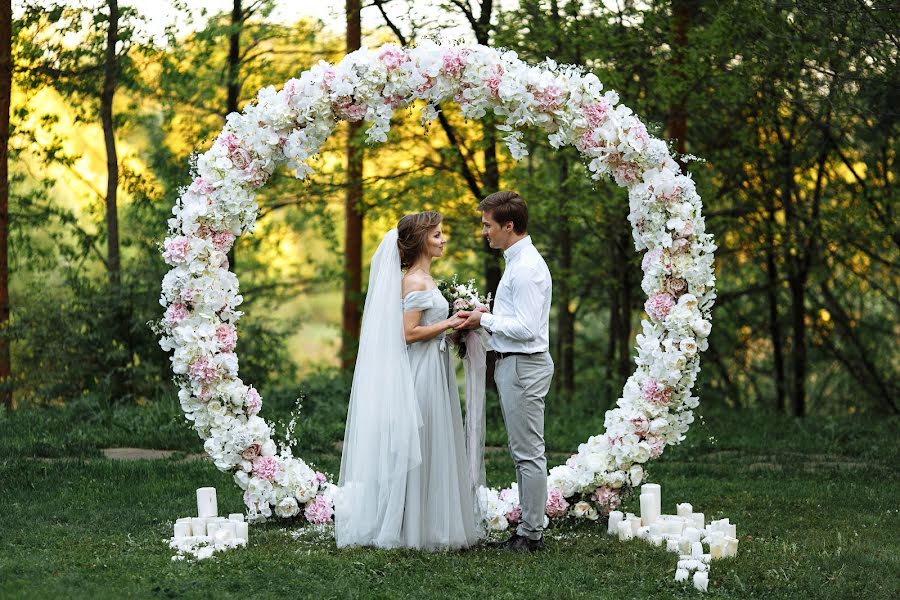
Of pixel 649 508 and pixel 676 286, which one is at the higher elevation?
pixel 676 286

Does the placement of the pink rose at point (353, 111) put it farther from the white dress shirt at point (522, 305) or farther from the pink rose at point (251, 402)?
the pink rose at point (251, 402)

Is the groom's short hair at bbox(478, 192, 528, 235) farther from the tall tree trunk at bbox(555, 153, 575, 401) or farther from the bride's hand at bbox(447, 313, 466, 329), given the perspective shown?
the tall tree trunk at bbox(555, 153, 575, 401)

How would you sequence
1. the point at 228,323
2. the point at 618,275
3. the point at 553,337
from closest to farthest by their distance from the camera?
the point at 228,323, the point at 618,275, the point at 553,337

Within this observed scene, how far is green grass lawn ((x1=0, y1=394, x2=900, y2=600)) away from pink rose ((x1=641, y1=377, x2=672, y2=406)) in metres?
0.92

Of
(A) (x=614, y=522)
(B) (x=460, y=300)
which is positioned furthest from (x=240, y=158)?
(A) (x=614, y=522)

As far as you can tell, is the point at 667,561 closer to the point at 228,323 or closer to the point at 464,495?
A: the point at 464,495

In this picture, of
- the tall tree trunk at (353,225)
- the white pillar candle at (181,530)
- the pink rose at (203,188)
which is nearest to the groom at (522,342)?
the pink rose at (203,188)

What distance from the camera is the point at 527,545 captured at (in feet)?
21.5

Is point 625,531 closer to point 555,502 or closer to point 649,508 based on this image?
point 649,508

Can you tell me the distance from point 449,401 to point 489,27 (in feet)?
22.3

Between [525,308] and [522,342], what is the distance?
199mm

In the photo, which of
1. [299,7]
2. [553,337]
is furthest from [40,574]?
[553,337]

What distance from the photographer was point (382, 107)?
7016mm

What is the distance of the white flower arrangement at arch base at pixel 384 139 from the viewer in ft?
22.9
